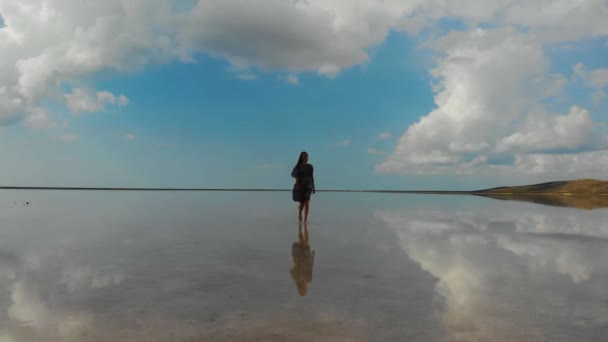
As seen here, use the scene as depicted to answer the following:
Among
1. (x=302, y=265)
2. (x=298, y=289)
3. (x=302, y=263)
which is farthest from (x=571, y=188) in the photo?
(x=298, y=289)

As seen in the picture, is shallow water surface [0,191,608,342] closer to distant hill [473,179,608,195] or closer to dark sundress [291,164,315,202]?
dark sundress [291,164,315,202]

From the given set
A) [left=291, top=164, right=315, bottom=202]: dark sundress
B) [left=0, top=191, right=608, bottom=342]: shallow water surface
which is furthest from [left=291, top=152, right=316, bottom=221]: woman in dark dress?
[left=0, top=191, right=608, bottom=342]: shallow water surface

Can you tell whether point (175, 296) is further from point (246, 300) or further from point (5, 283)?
point (5, 283)

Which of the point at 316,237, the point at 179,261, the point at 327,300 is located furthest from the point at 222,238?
the point at 327,300

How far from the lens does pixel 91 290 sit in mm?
4879

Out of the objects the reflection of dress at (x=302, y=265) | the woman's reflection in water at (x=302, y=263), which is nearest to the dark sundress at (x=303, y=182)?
the woman's reflection in water at (x=302, y=263)

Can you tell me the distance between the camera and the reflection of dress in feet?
17.5

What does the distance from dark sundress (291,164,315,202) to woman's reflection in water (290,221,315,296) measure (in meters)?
4.22

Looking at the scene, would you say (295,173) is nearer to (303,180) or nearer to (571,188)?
(303,180)

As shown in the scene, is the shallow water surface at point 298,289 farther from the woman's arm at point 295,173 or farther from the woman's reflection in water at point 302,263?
the woman's arm at point 295,173

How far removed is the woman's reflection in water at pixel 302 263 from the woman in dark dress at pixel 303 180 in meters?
4.21

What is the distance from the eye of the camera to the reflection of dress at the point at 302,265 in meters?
5.34

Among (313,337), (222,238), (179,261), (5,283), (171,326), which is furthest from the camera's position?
(222,238)

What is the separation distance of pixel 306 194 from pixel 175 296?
31.8 feet
